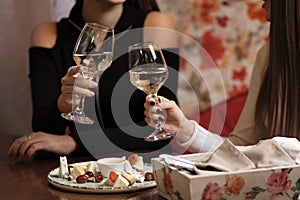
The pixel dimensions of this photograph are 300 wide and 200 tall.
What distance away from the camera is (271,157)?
1.08m

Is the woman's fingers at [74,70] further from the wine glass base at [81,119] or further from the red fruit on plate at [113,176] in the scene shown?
the red fruit on plate at [113,176]

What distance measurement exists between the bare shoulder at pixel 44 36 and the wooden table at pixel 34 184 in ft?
2.34

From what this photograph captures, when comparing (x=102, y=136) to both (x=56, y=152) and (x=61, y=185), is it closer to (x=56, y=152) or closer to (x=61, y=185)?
(x=56, y=152)

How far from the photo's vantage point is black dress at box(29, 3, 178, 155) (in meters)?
2.06

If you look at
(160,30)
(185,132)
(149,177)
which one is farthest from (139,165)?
(160,30)

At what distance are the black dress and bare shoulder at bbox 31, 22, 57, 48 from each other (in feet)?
0.07

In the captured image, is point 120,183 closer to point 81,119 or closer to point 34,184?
point 34,184

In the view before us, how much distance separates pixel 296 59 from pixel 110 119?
2.69 ft

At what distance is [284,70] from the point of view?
1631mm

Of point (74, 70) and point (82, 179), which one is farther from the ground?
point (74, 70)

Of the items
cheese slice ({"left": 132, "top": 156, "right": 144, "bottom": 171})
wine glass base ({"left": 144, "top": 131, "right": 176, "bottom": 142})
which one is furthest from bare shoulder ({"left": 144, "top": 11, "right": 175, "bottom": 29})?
cheese slice ({"left": 132, "top": 156, "right": 144, "bottom": 171})

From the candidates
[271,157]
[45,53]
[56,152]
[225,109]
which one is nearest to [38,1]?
[45,53]

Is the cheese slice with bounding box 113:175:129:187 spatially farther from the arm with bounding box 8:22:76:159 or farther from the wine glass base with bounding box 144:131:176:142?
the arm with bounding box 8:22:76:159

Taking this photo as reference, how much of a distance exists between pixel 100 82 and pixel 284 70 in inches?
30.3
